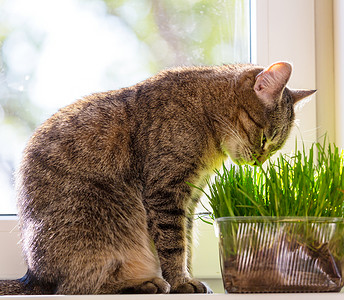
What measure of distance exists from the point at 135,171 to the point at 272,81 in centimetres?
38

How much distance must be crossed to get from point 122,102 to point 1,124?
42 cm

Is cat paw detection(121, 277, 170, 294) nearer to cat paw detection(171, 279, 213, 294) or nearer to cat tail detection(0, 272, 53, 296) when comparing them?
cat paw detection(171, 279, 213, 294)

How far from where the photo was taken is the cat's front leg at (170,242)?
44.9 inches

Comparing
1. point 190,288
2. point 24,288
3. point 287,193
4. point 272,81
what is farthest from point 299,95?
point 24,288

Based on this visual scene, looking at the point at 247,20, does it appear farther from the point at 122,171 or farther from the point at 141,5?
the point at 122,171

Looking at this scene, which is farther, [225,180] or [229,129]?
[229,129]

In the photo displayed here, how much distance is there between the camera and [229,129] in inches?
50.3

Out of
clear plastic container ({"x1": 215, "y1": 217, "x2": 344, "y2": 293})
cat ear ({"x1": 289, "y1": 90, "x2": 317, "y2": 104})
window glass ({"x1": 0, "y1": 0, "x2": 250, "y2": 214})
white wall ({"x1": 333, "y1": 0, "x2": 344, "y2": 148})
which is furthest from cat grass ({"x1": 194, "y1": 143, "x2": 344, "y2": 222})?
window glass ({"x1": 0, "y1": 0, "x2": 250, "y2": 214})

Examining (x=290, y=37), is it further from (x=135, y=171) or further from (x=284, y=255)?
(x=284, y=255)

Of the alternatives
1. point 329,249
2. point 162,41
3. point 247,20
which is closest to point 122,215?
point 329,249

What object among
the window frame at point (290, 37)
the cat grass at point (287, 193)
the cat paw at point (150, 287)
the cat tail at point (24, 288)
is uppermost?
the window frame at point (290, 37)

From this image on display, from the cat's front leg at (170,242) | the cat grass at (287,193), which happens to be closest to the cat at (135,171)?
the cat's front leg at (170,242)

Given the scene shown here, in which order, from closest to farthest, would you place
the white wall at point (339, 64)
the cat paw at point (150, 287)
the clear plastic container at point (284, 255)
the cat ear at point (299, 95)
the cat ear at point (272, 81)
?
the clear plastic container at point (284, 255) < the cat paw at point (150, 287) < the cat ear at point (272, 81) < the cat ear at point (299, 95) < the white wall at point (339, 64)

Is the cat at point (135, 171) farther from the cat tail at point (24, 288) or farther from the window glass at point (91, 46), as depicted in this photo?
the window glass at point (91, 46)
